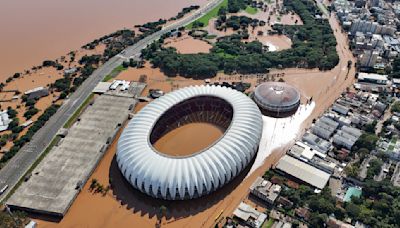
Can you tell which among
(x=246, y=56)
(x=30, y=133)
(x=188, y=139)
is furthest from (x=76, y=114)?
(x=246, y=56)

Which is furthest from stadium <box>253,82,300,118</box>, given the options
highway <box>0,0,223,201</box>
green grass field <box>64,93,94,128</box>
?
highway <box>0,0,223,201</box>

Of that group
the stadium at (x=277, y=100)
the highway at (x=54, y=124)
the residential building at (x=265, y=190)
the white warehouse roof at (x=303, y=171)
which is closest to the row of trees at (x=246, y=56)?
the highway at (x=54, y=124)

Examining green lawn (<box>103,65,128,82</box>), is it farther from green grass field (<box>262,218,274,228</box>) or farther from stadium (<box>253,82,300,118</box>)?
green grass field (<box>262,218,274,228</box>)

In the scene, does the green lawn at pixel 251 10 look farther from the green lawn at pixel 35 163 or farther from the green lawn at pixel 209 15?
the green lawn at pixel 35 163

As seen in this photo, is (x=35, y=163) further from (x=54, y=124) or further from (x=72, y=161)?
(x=54, y=124)

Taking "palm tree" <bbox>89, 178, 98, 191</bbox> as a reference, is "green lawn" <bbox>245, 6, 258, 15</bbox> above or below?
below

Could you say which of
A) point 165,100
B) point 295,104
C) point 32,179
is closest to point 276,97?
point 295,104
